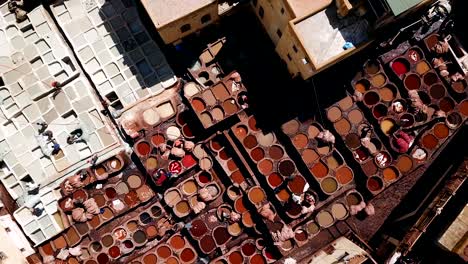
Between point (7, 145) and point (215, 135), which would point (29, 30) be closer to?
point (7, 145)

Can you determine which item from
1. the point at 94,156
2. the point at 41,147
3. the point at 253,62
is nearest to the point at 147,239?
the point at 94,156

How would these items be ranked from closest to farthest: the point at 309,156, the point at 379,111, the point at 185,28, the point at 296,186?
the point at 185,28 → the point at 296,186 → the point at 309,156 → the point at 379,111

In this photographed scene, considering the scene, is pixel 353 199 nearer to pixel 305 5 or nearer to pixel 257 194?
pixel 257 194

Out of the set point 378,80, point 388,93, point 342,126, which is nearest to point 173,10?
point 342,126

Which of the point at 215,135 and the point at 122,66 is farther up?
the point at 122,66

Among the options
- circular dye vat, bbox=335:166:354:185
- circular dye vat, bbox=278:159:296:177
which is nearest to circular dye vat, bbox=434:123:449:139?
circular dye vat, bbox=335:166:354:185
